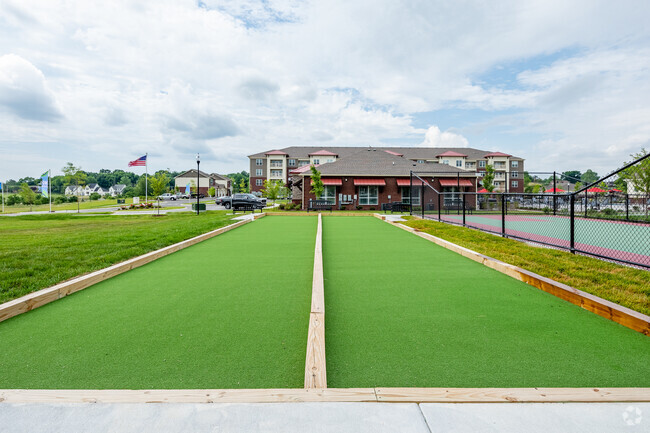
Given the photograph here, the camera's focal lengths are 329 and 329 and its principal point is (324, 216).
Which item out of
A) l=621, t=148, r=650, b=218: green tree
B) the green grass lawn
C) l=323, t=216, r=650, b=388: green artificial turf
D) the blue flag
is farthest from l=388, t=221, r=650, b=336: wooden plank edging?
the blue flag

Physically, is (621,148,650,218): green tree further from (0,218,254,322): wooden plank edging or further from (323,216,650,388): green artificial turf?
(0,218,254,322): wooden plank edging

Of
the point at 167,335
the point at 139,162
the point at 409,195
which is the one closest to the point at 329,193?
the point at 409,195

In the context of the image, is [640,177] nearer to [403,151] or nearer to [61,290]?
[61,290]

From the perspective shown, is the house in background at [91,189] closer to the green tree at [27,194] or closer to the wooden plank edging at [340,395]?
the green tree at [27,194]

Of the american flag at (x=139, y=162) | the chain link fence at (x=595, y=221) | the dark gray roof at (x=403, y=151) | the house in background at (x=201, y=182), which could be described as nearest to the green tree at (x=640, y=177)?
the chain link fence at (x=595, y=221)

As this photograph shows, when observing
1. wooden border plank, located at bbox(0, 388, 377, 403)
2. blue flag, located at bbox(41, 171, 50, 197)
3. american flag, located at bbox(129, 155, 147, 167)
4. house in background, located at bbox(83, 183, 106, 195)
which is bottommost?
wooden border plank, located at bbox(0, 388, 377, 403)

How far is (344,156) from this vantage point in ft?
189

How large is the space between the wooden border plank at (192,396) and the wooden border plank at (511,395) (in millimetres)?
186

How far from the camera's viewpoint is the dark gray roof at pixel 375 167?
1118 inches

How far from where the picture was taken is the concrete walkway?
170cm

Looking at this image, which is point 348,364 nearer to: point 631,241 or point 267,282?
point 267,282

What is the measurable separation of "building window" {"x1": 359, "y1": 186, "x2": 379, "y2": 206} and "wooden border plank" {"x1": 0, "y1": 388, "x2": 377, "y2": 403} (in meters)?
26.9

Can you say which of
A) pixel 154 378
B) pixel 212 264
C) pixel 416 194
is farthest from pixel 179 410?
pixel 416 194

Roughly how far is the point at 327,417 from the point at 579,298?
3201mm
